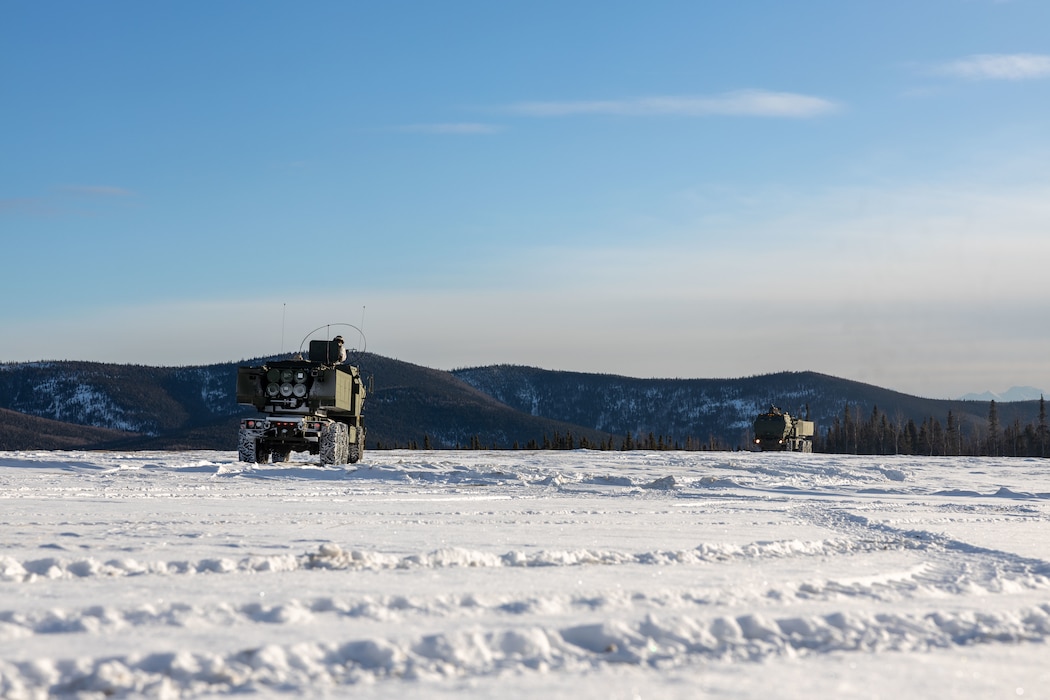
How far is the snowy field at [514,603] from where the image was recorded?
4984 millimetres

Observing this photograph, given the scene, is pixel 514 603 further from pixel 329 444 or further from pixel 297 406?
pixel 297 406

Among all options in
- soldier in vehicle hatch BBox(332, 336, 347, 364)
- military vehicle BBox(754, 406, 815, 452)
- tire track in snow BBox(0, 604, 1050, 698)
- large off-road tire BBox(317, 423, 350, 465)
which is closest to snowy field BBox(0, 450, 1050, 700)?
tire track in snow BBox(0, 604, 1050, 698)

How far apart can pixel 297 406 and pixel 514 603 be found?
23835mm

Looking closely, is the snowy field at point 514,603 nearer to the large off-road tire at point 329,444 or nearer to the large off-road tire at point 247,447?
the large off-road tire at point 329,444

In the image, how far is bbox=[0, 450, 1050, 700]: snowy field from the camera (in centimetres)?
498

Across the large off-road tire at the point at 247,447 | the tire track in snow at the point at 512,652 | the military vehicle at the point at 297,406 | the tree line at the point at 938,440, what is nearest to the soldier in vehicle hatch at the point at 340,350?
the military vehicle at the point at 297,406

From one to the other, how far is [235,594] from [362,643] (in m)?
1.78

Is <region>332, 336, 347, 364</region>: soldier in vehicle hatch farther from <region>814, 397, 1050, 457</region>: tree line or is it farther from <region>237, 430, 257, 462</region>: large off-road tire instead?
<region>814, 397, 1050, 457</region>: tree line

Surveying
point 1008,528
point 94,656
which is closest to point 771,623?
point 94,656

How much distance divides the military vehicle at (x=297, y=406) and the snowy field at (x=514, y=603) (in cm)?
1338

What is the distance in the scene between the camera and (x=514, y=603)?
6727 millimetres

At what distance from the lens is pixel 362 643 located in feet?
17.9

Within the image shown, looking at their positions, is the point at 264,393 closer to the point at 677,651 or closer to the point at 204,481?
the point at 204,481

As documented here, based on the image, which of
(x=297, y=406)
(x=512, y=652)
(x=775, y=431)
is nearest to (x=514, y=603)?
(x=512, y=652)
